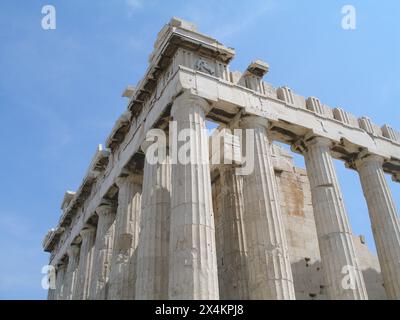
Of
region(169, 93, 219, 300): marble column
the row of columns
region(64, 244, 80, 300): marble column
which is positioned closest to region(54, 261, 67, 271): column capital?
region(64, 244, 80, 300): marble column

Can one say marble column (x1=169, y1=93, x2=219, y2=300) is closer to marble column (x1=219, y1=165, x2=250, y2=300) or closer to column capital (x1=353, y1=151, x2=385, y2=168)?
marble column (x1=219, y1=165, x2=250, y2=300)

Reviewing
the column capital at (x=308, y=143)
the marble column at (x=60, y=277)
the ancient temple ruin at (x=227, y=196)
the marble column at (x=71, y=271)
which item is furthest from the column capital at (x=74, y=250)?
the column capital at (x=308, y=143)

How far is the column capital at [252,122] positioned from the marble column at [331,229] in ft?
10.1

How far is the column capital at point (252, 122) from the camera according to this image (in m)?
19.2

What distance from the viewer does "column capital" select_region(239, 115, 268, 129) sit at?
63.1ft

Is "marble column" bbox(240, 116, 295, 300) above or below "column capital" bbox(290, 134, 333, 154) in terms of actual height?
below

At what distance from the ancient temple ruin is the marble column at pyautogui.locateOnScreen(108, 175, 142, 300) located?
5 centimetres

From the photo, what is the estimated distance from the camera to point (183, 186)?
15664 mm

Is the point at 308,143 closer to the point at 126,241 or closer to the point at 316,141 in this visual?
the point at 316,141

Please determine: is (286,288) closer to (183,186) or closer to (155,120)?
(183,186)

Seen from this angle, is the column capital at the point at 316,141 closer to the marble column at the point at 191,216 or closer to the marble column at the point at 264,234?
the marble column at the point at 264,234

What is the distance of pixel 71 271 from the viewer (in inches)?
1106
